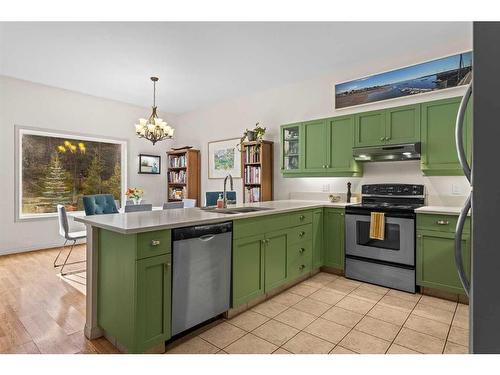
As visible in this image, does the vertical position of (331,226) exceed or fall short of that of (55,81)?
it falls short

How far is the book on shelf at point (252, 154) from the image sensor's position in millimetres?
4926

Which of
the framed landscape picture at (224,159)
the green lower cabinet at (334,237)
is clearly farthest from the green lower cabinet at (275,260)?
the framed landscape picture at (224,159)

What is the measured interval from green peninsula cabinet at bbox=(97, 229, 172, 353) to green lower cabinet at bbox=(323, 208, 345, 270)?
Answer: 231cm

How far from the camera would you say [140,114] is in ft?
20.3

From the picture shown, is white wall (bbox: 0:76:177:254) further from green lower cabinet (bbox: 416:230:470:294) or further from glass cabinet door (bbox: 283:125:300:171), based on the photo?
green lower cabinet (bbox: 416:230:470:294)

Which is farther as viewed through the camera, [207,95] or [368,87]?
Result: [207,95]

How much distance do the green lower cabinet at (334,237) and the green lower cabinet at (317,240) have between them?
64mm

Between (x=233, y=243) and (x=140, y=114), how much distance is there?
4797 millimetres

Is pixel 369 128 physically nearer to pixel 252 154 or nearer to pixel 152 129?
pixel 252 154

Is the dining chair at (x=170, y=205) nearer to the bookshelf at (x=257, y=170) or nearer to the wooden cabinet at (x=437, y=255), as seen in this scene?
the bookshelf at (x=257, y=170)

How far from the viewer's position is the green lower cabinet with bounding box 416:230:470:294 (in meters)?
2.80

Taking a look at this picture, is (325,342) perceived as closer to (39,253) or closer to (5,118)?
(39,253)
